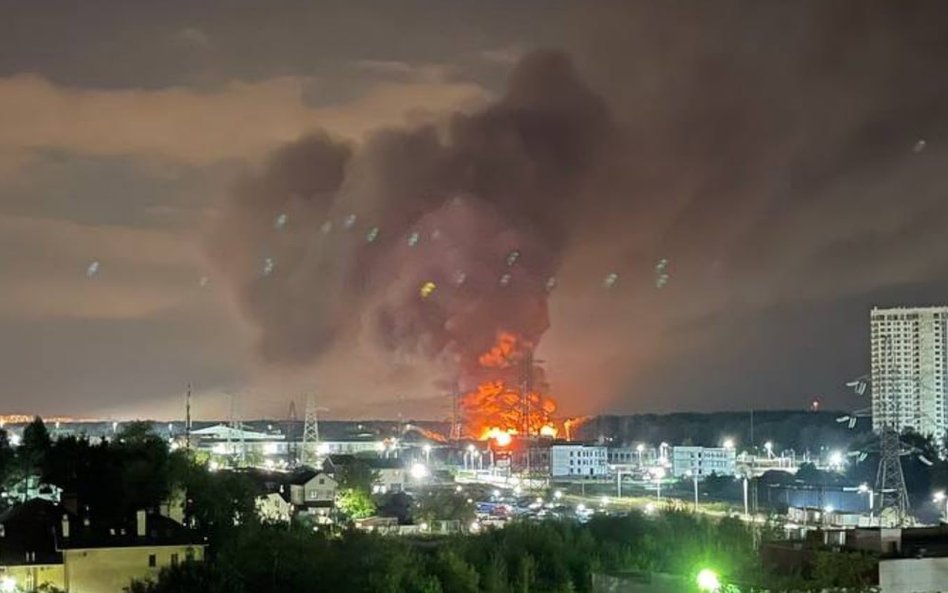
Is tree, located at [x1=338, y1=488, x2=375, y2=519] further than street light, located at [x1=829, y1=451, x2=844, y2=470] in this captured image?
No

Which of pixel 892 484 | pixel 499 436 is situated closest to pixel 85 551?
pixel 892 484

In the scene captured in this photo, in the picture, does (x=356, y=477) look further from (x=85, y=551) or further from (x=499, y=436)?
(x=499, y=436)

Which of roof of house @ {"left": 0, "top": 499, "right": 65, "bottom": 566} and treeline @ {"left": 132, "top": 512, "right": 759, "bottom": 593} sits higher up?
roof of house @ {"left": 0, "top": 499, "right": 65, "bottom": 566}

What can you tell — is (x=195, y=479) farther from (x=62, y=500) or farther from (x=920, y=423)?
(x=920, y=423)

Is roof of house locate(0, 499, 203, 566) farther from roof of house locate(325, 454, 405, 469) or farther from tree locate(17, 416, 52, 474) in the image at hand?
roof of house locate(325, 454, 405, 469)

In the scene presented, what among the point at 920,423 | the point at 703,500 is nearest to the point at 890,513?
the point at 703,500

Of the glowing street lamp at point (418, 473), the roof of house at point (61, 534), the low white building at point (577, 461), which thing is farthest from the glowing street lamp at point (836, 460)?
the roof of house at point (61, 534)

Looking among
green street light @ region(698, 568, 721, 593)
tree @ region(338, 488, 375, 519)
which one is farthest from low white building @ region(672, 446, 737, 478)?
green street light @ region(698, 568, 721, 593)
